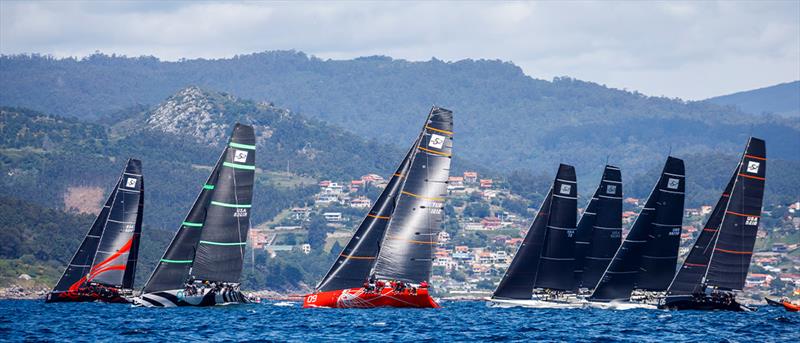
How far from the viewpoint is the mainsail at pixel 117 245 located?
294ft

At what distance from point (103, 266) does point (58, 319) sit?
54.1 ft

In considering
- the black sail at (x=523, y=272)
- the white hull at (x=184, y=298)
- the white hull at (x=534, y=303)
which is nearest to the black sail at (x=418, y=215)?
the white hull at (x=184, y=298)

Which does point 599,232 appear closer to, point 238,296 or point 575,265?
point 575,265

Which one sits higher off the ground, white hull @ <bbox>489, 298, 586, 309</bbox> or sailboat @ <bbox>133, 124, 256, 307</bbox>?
sailboat @ <bbox>133, 124, 256, 307</bbox>

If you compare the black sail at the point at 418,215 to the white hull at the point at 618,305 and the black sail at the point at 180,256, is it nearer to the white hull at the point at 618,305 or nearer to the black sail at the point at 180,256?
the black sail at the point at 180,256

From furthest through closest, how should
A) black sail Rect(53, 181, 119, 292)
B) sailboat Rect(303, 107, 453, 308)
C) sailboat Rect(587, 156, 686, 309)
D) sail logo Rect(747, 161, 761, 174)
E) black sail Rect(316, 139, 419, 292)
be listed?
1. black sail Rect(53, 181, 119, 292)
2. sailboat Rect(587, 156, 686, 309)
3. sail logo Rect(747, 161, 761, 174)
4. black sail Rect(316, 139, 419, 292)
5. sailboat Rect(303, 107, 453, 308)

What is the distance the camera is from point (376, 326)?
66.2m

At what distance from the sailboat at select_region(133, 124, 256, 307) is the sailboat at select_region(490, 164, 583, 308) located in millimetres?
17381

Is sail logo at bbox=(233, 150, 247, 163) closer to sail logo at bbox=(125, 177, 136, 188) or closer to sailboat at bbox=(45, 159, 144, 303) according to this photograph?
sailboat at bbox=(45, 159, 144, 303)

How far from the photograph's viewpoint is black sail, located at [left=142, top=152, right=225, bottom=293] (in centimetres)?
7969

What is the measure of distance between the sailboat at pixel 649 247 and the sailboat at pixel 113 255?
94.2ft

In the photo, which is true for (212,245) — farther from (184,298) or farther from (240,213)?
(184,298)

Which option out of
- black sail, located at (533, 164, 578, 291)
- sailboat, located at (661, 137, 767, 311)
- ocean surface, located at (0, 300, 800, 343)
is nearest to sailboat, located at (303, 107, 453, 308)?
ocean surface, located at (0, 300, 800, 343)

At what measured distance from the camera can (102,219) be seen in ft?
307
